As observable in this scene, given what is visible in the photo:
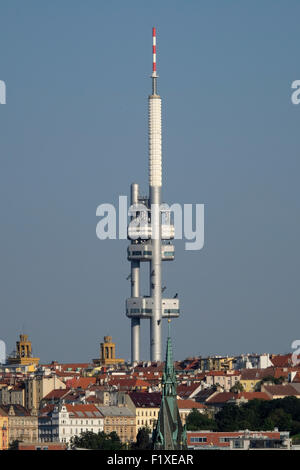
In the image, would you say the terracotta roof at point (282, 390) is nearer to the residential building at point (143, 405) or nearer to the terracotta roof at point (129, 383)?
the residential building at point (143, 405)

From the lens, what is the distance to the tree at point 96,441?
10069 cm

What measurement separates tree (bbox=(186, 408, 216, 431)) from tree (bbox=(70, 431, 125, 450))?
3.72 meters

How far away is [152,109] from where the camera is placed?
177125mm

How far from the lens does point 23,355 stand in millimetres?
182125

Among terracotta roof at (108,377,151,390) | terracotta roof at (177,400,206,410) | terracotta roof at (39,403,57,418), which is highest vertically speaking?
terracotta roof at (108,377,151,390)

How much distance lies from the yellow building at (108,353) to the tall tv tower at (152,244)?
11.5ft

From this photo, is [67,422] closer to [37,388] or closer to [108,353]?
[37,388]

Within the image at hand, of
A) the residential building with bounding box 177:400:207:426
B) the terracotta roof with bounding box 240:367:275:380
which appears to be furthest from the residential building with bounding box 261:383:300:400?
the terracotta roof with bounding box 240:367:275:380

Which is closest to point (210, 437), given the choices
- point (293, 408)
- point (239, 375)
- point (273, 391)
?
point (293, 408)

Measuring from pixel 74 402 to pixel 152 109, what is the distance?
56138 millimetres

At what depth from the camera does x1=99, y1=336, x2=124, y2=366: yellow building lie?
18325 centimetres

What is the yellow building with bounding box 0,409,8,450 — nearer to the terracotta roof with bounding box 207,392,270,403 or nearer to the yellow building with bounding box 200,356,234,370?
the terracotta roof with bounding box 207,392,270,403

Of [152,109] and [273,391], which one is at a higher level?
[152,109]
